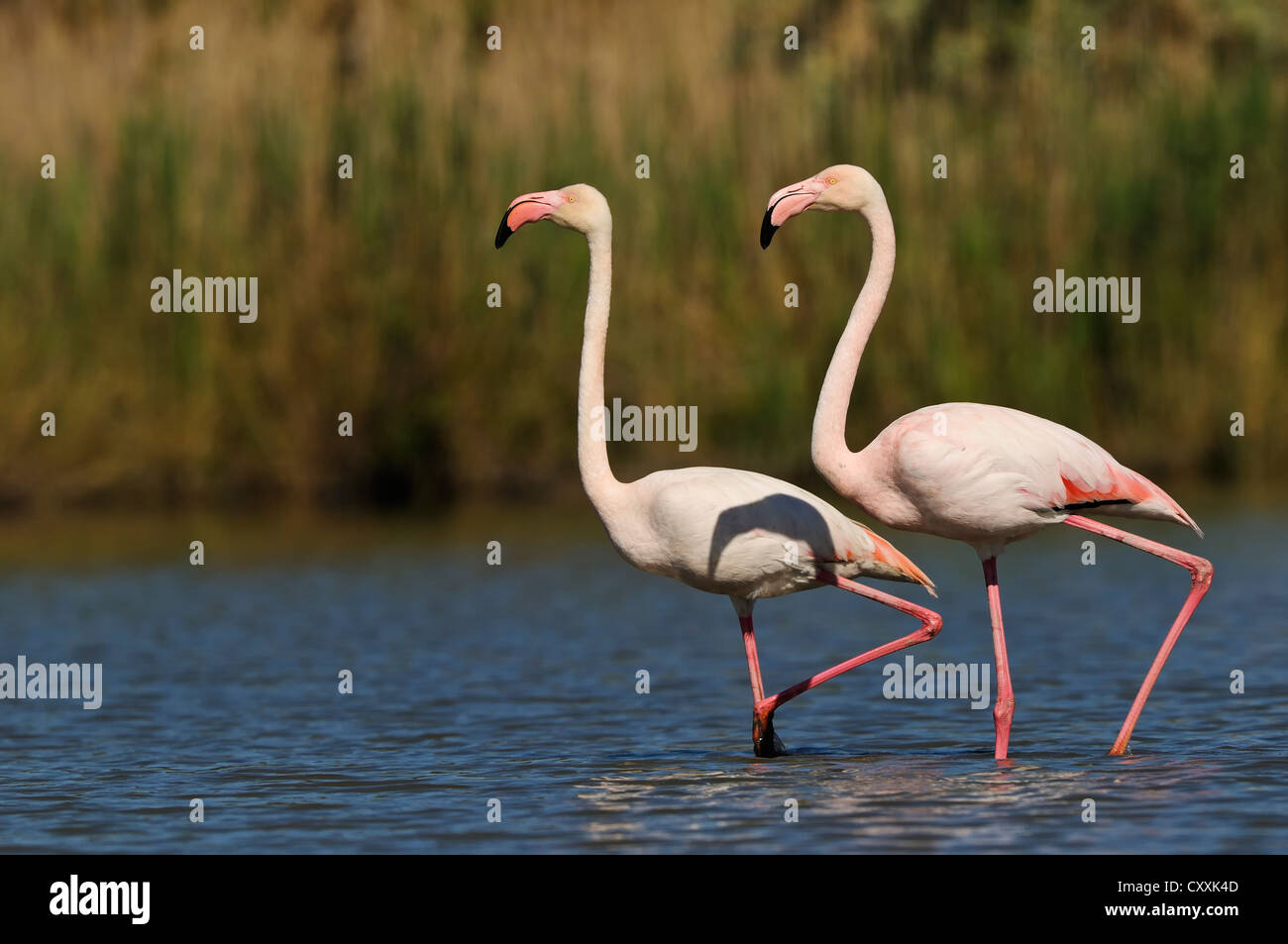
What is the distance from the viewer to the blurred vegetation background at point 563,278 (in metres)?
16.7

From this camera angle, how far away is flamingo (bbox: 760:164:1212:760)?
8547mm

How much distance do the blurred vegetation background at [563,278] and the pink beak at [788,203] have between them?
25.1 feet

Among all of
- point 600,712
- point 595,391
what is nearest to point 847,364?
point 595,391

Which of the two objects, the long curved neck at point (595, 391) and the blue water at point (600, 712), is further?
the long curved neck at point (595, 391)

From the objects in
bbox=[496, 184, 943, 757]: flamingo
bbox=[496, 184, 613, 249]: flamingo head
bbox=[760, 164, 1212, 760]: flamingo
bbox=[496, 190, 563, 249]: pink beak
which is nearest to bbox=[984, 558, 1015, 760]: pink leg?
bbox=[760, 164, 1212, 760]: flamingo

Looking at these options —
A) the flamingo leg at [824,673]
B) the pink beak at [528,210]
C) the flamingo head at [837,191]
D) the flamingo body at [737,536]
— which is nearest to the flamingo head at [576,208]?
the pink beak at [528,210]

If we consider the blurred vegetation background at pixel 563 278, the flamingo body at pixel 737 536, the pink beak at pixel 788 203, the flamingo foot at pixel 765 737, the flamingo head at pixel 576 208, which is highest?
the blurred vegetation background at pixel 563 278

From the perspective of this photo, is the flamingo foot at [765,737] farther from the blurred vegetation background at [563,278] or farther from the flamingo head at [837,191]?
the blurred vegetation background at [563,278]

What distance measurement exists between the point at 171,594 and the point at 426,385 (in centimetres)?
363

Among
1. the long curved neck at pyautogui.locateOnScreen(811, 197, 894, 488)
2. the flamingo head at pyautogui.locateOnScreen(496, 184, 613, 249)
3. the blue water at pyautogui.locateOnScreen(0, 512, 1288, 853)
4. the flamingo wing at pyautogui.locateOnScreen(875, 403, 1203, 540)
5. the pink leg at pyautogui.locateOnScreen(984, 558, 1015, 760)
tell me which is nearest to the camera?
the blue water at pyautogui.locateOnScreen(0, 512, 1288, 853)

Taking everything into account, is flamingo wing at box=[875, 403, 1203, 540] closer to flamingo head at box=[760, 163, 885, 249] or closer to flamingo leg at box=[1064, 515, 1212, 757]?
flamingo leg at box=[1064, 515, 1212, 757]

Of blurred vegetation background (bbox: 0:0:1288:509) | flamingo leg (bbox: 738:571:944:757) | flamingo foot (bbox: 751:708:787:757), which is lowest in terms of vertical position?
flamingo foot (bbox: 751:708:787:757)

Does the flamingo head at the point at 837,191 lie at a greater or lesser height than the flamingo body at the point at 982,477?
greater
